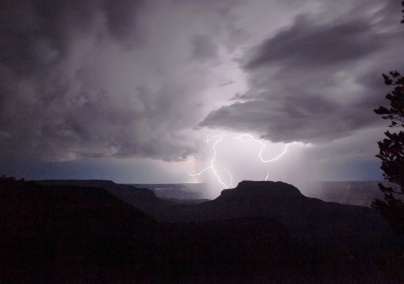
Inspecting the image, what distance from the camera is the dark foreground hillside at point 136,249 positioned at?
2392 centimetres

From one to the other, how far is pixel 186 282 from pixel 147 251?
561 cm

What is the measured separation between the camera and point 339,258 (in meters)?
41.8

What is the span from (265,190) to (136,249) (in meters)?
67.7

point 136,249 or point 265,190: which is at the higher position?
point 265,190

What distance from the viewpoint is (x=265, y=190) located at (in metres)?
90.5

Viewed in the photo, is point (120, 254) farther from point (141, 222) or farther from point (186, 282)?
point (141, 222)

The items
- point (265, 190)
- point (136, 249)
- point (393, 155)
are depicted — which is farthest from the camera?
point (265, 190)

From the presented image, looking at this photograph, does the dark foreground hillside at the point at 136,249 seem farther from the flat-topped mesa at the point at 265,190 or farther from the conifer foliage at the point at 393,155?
the flat-topped mesa at the point at 265,190

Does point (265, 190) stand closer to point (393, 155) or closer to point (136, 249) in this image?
point (136, 249)

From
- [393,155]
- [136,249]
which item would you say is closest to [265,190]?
[136,249]

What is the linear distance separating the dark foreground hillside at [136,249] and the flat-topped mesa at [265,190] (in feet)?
126

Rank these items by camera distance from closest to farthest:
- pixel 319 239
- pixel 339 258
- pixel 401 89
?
1. pixel 401 89
2. pixel 339 258
3. pixel 319 239

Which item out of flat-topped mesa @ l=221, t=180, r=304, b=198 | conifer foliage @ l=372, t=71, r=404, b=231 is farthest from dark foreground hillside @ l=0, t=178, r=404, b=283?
flat-topped mesa @ l=221, t=180, r=304, b=198

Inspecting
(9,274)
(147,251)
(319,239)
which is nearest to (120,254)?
(147,251)
